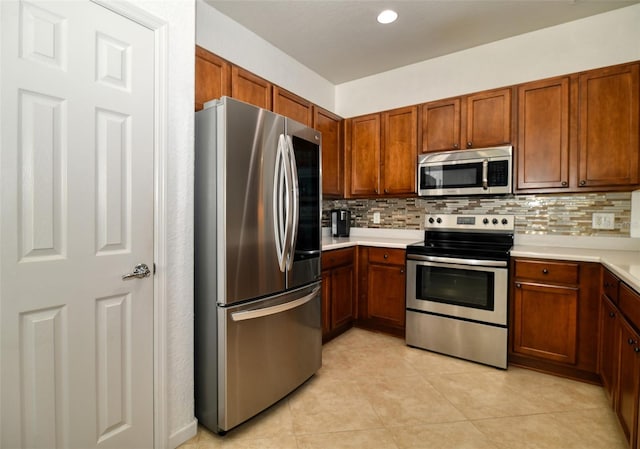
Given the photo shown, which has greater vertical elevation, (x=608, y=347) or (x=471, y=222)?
(x=471, y=222)

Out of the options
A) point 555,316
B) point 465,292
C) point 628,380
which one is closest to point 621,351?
point 628,380

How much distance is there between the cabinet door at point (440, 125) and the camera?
118 inches

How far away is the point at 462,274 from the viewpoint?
2.68 m

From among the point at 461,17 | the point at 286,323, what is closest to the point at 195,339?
the point at 286,323

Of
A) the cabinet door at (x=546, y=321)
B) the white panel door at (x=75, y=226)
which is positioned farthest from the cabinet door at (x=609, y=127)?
the white panel door at (x=75, y=226)

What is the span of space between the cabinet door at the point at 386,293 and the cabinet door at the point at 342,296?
0.19 meters

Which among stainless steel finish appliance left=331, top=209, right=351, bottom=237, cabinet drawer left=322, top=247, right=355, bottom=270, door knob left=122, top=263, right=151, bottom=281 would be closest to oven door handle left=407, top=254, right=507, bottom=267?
cabinet drawer left=322, top=247, right=355, bottom=270

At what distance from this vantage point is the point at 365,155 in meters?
3.54

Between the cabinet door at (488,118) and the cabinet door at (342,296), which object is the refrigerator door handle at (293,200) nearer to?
the cabinet door at (342,296)

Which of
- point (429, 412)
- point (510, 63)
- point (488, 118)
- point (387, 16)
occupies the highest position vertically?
point (387, 16)

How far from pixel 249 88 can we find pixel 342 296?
2008 millimetres

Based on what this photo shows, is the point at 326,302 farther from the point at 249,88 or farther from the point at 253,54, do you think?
the point at 253,54

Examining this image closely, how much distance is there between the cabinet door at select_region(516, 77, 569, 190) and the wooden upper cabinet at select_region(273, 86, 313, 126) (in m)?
1.83

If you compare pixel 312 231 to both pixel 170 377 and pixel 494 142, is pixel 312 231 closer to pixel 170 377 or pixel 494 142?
pixel 170 377
